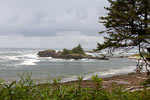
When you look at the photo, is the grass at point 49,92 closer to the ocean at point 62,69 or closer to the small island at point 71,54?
the ocean at point 62,69

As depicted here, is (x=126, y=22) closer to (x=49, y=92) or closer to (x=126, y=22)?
(x=126, y=22)

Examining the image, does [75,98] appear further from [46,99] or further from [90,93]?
[46,99]

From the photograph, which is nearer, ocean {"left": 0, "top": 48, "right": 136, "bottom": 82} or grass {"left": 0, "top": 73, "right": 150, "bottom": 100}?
grass {"left": 0, "top": 73, "right": 150, "bottom": 100}

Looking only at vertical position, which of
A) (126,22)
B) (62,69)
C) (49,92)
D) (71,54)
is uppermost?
(126,22)

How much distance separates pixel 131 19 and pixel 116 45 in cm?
138

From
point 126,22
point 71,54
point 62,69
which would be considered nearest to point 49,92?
point 126,22

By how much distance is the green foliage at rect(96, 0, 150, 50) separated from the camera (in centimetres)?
702

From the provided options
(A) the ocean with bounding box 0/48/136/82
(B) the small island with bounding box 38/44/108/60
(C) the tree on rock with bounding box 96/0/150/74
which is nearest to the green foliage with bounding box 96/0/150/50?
(C) the tree on rock with bounding box 96/0/150/74

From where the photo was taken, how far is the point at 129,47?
767 centimetres

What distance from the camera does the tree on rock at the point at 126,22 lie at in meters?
7.02

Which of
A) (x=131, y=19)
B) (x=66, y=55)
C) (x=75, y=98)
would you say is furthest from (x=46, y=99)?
(x=66, y=55)

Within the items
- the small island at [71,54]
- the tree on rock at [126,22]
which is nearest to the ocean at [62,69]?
the tree on rock at [126,22]

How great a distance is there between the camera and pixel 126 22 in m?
7.54

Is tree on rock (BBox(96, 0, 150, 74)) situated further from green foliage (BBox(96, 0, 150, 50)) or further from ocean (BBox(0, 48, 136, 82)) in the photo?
ocean (BBox(0, 48, 136, 82))
